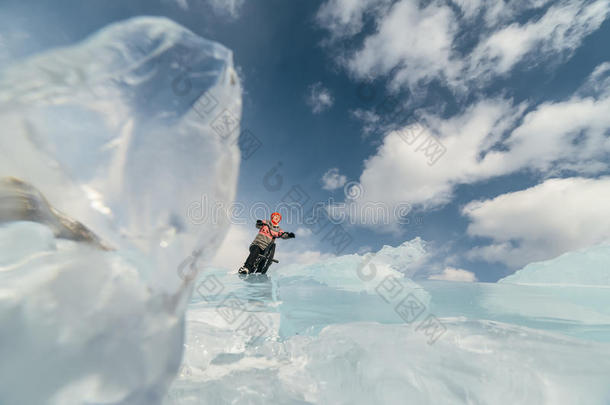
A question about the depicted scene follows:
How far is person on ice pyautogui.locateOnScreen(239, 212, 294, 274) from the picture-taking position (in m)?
7.86

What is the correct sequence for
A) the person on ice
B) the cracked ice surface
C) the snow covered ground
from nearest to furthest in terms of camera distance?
1. the cracked ice surface
2. the snow covered ground
3. the person on ice

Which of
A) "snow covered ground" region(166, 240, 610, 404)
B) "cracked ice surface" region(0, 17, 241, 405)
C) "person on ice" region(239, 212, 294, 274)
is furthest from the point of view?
"person on ice" region(239, 212, 294, 274)

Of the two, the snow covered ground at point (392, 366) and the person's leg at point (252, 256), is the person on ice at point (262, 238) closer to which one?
the person's leg at point (252, 256)

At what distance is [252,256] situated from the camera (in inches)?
314

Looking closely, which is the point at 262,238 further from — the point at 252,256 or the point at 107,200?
the point at 107,200

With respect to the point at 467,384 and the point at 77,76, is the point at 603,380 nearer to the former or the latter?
the point at 467,384

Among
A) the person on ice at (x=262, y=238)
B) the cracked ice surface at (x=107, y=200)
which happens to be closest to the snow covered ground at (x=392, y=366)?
the cracked ice surface at (x=107, y=200)

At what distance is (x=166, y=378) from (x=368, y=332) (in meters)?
1.73

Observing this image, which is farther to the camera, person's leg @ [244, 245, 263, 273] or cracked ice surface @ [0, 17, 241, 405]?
person's leg @ [244, 245, 263, 273]

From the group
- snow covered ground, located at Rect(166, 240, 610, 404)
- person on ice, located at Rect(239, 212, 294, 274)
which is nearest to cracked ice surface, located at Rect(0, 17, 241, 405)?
snow covered ground, located at Rect(166, 240, 610, 404)

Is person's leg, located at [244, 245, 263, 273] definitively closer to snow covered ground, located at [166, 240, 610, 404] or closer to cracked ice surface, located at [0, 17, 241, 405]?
snow covered ground, located at [166, 240, 610, 404]

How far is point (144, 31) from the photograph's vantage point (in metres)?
1.30

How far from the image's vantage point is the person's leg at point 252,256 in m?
7.87

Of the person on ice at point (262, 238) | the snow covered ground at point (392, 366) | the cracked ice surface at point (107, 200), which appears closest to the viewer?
the cracked ice surface at point (107, 200)
